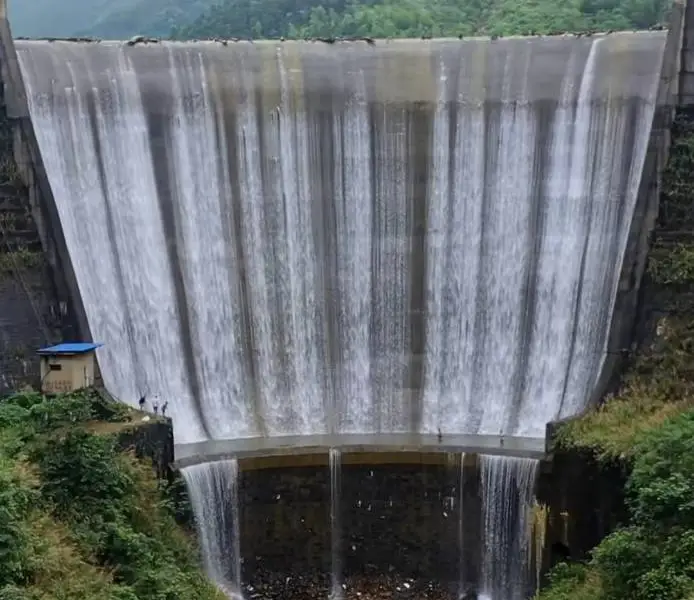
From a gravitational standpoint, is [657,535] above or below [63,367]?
Answer: below

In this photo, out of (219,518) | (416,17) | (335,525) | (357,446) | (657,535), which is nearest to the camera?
(657,535)

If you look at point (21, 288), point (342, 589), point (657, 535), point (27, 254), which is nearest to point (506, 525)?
point (342, 589)

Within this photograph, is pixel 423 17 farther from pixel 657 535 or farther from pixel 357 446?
pixel 657 535

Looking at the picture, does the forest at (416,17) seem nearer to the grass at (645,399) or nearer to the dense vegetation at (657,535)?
the grass at (645,399)

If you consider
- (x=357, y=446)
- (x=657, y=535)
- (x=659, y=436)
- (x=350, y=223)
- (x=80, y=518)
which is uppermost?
(x=350, y=223)

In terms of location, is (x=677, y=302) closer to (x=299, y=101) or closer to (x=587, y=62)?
(x=587, y=62)

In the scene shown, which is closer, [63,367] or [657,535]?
[657,535]

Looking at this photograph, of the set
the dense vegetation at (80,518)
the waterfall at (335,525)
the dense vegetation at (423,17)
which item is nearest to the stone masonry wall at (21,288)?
the dense vegetation at (80,518)
